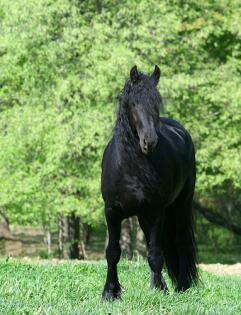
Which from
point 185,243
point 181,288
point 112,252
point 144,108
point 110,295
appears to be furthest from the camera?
point 185,243

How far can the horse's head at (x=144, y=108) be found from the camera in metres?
6.25

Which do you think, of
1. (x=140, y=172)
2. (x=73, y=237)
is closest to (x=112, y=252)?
(x=140, y=172)

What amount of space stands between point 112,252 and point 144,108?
5.00 feet

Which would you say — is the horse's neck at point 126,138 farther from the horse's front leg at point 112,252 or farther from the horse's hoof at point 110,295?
the horse's hoof at point 110,295

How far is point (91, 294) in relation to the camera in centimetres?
717

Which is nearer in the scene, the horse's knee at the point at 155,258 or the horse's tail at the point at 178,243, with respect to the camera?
the horse's knee at the point at 155,258

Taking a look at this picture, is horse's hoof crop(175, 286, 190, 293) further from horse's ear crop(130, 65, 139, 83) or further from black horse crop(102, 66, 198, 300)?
horse's ear crop(130, 65, 139, 83)

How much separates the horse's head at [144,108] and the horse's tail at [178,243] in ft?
5.93

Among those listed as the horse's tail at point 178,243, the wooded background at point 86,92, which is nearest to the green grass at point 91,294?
the horse's tail at point 178,243

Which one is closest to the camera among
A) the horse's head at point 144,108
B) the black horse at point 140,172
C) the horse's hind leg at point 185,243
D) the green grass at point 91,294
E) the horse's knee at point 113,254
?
the green grass at point 91,294

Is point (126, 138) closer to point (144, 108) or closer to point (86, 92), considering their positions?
point (144, 108)

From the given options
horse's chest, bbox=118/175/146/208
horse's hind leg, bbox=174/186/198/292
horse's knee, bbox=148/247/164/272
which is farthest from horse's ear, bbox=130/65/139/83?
horse's hind leg, bbox=174/186/198/292

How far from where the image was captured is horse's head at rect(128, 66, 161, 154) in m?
6.25

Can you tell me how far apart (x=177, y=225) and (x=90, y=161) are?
10.9 meters
